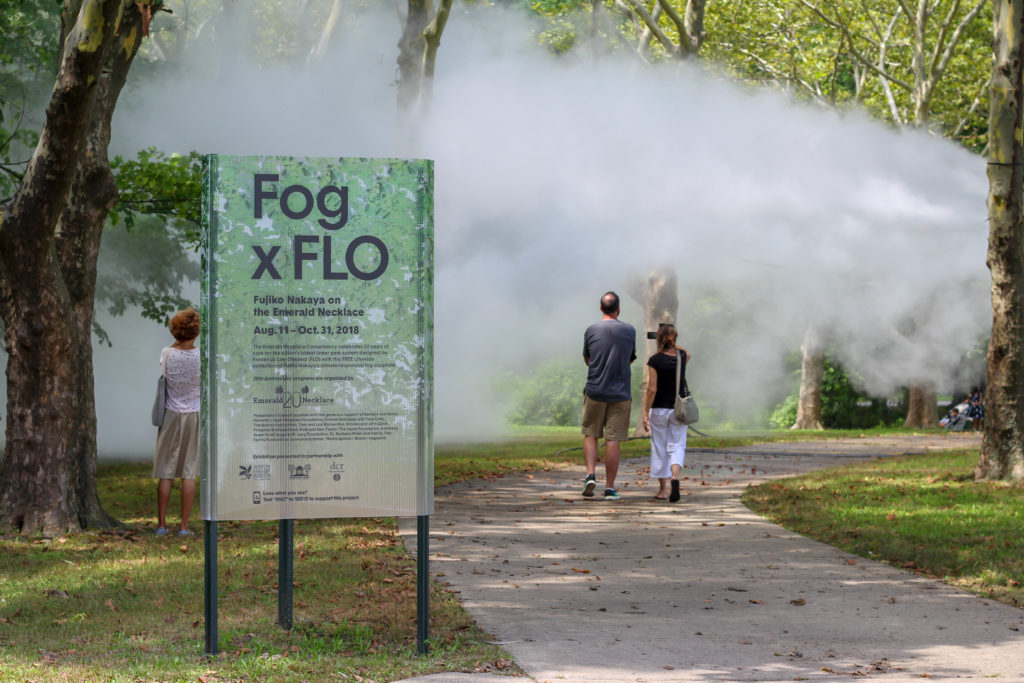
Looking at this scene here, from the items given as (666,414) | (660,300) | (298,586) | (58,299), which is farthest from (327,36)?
(298,586)

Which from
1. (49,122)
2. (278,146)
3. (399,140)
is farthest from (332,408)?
(278,146)

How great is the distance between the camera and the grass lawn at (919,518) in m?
7.88

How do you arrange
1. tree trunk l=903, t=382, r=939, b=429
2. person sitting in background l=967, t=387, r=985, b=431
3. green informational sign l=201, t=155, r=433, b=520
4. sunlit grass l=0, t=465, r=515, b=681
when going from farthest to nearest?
person sitting in background l=967, t=387, r=985, b=431, tree trunk l=903, t=382, r=939, b=429, green informational sign l=201, t=155, r=433, b=520, sunlit grass l=0, t=465, r=515, b=681

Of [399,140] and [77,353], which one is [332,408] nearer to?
[77,353]

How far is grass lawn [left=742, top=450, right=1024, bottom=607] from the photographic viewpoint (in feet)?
25.9

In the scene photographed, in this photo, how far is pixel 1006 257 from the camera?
12500 mm

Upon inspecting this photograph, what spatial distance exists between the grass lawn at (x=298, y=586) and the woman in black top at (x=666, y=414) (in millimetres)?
962

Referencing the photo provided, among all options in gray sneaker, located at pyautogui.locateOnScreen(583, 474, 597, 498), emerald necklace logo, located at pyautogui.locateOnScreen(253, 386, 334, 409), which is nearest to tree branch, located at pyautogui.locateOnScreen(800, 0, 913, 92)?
gray sneaker, located at pyautogui.locateOnScreen(583, 474, 597, 498)

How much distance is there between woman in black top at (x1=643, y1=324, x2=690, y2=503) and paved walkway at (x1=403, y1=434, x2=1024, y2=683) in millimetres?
361

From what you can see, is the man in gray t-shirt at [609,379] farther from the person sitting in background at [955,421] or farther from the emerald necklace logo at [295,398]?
the person sitting in background at [955,421]

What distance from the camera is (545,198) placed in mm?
21719

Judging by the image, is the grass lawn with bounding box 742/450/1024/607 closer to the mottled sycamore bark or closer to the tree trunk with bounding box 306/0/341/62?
the mottled sycamore bark

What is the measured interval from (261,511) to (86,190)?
5184 mm

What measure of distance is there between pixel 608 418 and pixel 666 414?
1.80ft
